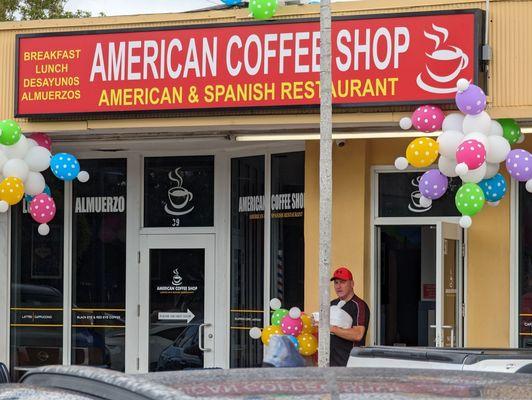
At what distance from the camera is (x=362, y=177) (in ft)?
38.8

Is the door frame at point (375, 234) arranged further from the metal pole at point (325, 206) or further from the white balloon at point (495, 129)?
the metal pole at point (325, 206)

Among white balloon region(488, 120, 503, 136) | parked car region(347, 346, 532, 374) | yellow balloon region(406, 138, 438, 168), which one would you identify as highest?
white balloon region(488, 120, 503, 136)

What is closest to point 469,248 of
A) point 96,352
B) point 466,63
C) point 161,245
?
point 466,63

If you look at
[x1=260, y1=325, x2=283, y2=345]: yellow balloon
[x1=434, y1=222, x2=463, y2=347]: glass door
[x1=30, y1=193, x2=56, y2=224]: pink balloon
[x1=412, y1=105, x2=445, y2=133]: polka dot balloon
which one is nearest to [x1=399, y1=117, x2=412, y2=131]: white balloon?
[x1=412, y1=105, x2=445, y2=133]: polka dot balloon

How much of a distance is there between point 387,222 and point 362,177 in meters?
0.56

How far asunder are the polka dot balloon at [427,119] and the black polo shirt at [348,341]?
210 cm

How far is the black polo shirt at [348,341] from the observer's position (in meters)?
11.0

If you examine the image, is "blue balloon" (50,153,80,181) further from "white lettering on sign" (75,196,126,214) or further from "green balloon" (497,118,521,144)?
"green balloon" (497,118,521,144)

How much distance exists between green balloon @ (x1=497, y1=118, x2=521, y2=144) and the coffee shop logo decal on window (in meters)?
4.53

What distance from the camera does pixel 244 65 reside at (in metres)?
11.0

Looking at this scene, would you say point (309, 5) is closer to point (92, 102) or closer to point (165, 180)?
point (92, 102)

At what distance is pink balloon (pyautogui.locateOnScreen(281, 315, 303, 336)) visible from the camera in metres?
10.9

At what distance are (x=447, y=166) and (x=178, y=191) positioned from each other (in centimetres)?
452

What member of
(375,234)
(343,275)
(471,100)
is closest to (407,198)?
(375,234)
